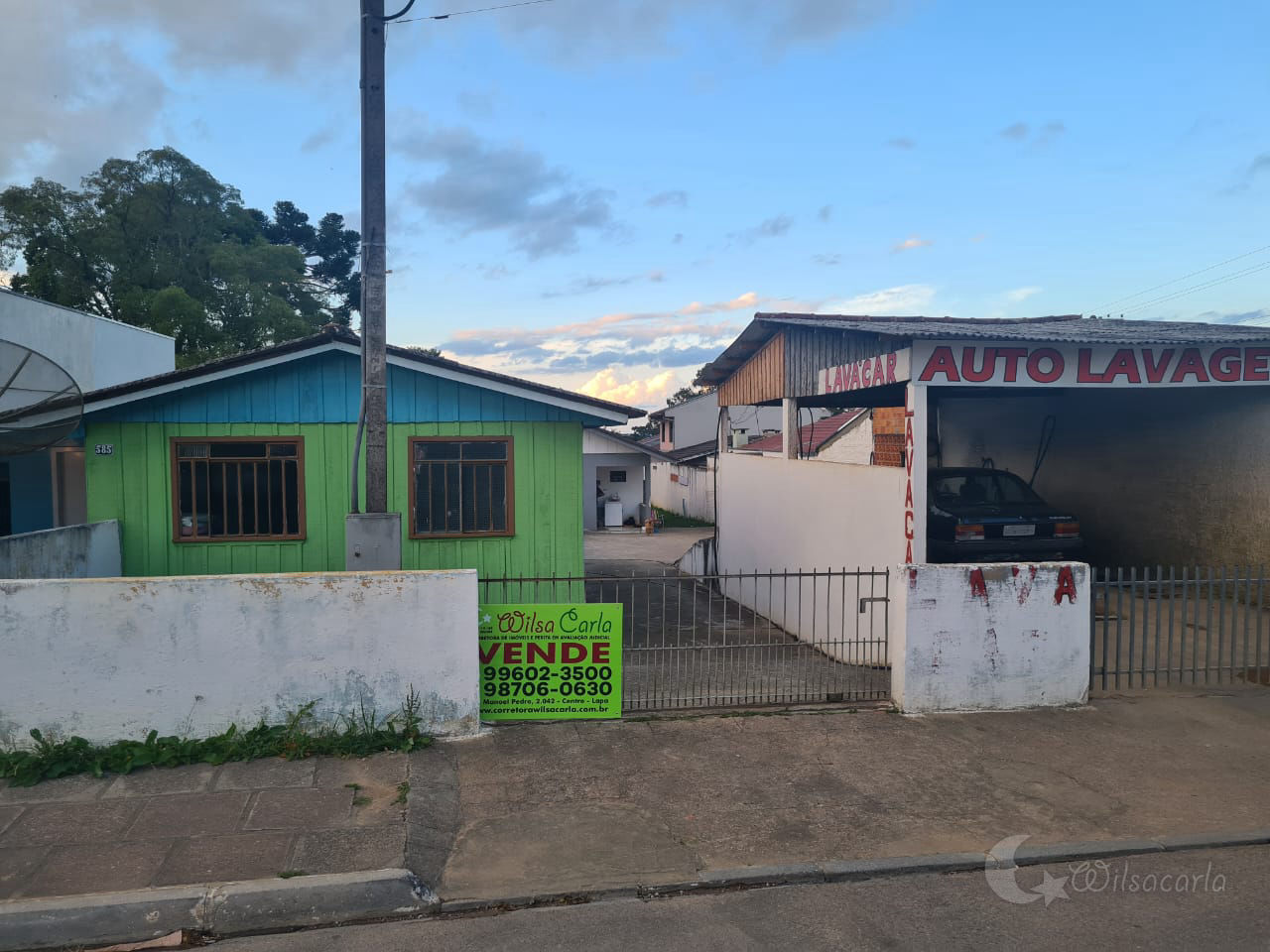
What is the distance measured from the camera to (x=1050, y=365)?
9352 millimetres

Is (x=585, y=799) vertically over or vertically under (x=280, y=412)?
under

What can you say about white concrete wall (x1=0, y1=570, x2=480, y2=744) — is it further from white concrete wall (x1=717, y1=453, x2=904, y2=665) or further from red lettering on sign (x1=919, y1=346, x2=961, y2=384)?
red lettering on sign (x1=919, y1=346, x2=961, y2=384)

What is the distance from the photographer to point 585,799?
5992 mm

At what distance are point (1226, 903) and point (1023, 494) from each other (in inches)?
333

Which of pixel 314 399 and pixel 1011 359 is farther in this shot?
pixel 314 399

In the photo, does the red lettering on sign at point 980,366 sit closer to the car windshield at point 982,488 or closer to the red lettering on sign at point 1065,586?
the red lettering on sign at point 1065,586

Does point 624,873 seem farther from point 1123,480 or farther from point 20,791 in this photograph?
point 1123,480

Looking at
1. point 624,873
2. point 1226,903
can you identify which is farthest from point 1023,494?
point 624,873

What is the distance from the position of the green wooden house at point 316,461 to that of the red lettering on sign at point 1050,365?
423 cm

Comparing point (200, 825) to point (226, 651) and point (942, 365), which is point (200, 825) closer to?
point (226, 651)

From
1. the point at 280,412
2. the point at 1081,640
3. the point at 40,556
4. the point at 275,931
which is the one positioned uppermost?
the point at 280,412

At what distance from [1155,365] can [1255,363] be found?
1530mm

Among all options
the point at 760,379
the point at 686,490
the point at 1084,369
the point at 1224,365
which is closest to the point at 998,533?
the point at 1084,369

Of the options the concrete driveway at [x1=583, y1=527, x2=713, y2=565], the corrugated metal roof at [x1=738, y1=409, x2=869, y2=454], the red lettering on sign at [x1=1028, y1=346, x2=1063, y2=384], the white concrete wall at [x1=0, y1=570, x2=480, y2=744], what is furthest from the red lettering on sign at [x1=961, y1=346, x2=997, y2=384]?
the corrugated metal roof at [x1=738, y1=409, x2=869, y2=454]
